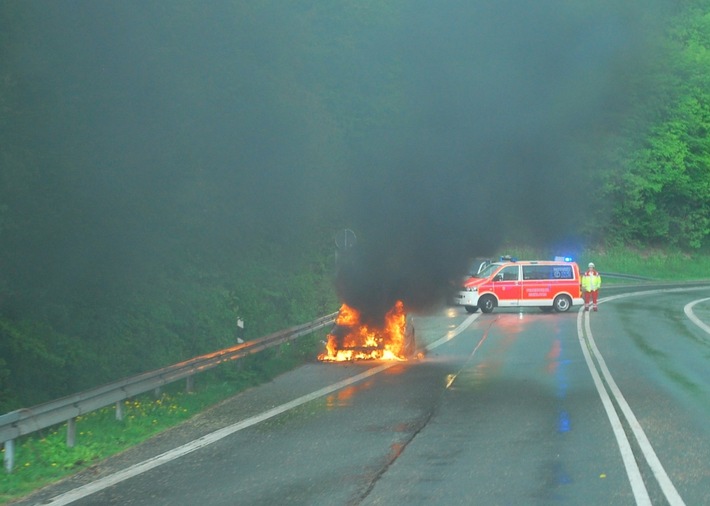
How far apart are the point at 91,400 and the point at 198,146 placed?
10.2m

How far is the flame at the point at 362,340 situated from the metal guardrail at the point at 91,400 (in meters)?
2.48

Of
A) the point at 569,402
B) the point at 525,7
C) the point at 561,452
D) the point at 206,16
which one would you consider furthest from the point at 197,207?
the point at 561,452

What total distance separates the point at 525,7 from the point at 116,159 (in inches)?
339

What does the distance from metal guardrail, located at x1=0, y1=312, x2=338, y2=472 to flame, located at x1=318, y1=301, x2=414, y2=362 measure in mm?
2479

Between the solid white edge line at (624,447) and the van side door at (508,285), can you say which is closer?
the solid white edge line at (624,447)

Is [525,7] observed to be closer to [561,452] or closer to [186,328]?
[186,328]

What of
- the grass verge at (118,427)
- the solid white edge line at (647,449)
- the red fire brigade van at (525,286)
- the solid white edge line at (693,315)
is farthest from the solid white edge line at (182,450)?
the red fire brigade van at (525,286)

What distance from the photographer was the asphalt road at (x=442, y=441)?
8594 millimetres

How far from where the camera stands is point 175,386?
17453mm

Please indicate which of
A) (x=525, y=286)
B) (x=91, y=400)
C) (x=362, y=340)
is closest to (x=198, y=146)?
(x=362, y=340)

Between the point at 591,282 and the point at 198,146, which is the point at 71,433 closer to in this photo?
the point at 198,146

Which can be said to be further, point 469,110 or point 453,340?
point 453,340

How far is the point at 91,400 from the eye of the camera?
1165 cm

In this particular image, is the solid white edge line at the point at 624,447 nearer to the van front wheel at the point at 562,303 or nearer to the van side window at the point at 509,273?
the van side window at the point at 509,273
